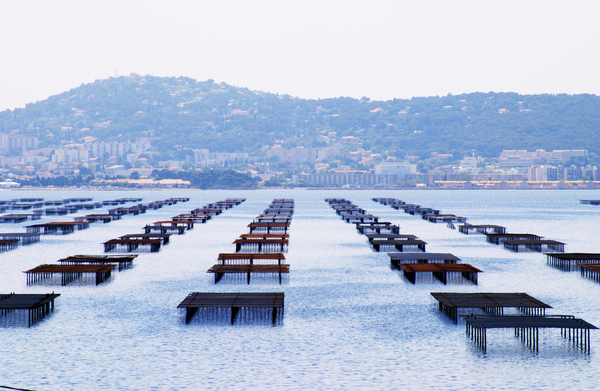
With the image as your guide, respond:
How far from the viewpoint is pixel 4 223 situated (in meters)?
107

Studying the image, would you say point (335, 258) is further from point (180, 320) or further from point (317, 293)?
point (180, 320)

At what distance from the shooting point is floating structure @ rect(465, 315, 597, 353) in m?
28.0

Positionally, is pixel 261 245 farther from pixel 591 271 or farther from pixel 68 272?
pixel 591 271

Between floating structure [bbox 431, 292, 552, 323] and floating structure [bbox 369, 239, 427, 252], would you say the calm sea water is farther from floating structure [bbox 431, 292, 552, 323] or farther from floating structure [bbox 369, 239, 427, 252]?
floating structure [bbox 369, 239, 427, 252]

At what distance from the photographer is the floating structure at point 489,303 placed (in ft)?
108

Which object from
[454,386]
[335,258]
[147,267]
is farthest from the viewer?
[335,258]

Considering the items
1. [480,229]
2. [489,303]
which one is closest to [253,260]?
[489,303]

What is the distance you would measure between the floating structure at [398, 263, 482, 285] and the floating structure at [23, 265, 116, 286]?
925 inches

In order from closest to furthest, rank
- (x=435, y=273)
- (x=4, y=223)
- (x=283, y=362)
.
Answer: (x=283, y=362), (x=435, y=273), (x=4, y=223)

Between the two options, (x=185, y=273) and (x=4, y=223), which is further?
(x=4, y=223)

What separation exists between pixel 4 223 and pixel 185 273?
72.8 m

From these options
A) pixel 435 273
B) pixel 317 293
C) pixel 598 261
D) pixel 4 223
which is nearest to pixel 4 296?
pixel 317 293

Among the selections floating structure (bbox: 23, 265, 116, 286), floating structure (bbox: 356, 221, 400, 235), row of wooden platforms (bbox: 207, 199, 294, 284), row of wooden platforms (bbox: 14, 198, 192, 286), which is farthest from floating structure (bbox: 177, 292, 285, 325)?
floating structure (bbox: 356, 221, 400, 235)

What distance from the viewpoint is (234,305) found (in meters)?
33.1
